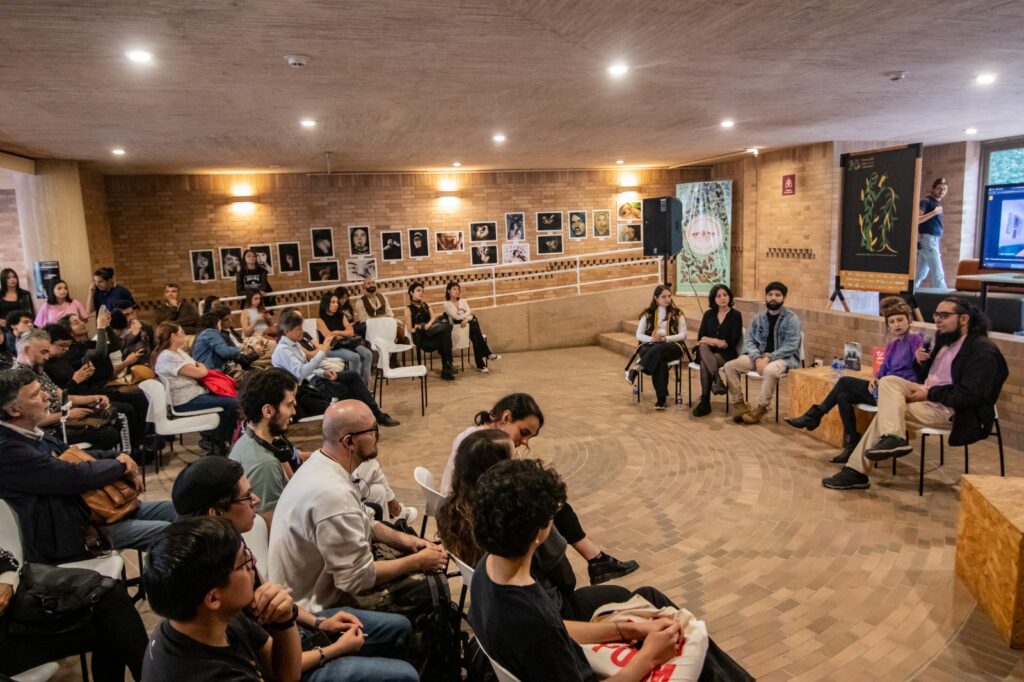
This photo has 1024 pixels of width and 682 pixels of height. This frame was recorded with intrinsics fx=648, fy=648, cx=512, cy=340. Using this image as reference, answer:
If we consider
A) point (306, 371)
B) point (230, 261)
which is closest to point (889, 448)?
point (306, 371)

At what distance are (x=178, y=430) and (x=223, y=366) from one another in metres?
1.34

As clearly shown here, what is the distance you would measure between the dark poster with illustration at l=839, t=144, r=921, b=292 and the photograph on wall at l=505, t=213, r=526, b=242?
7.03m

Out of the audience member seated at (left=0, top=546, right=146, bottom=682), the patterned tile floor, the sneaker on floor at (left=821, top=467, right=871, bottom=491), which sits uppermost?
the audience member seated at (left=0, top=546, right=146, bottom=682)

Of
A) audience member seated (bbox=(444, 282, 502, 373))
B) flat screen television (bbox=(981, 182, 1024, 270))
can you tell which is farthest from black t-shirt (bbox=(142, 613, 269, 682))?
flat screen television (bbox=(981, 182, 1024, 270))

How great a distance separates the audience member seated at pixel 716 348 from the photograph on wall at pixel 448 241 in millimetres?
7330

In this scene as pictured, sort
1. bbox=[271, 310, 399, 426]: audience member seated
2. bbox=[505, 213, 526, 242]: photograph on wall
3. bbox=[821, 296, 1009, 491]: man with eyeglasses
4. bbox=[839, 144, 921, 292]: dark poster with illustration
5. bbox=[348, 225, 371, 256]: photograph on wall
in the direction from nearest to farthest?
bbox=[821, 296, 1009, 491]: man with eyeglasses → bbox=[271, 310, 399, 426]: audience member seated → bbox=[839, 144, 921, 292]: dark poster with illustration → bbox=[348, 225, 371, 256]: photograph on wall → bbox=[505, 213, 526, 242]: photograph on wall

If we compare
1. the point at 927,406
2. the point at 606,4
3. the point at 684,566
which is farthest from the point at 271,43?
the point at 927,406

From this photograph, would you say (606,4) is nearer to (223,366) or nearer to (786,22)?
(786,22)

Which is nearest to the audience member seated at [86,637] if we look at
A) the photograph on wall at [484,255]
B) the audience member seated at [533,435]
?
the audience member seated at [533,435]

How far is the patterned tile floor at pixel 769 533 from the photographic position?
312 cm

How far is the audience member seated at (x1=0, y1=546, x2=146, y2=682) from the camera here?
2.36 meters

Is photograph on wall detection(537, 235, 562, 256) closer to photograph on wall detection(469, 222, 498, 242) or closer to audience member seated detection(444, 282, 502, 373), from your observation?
photograph on wall detection(469, 222, 498, 242)

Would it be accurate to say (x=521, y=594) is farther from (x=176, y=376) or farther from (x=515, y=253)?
(x=515, y=253)

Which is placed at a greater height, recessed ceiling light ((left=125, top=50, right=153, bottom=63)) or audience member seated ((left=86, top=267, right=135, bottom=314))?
recessed ceiling light ((left=125, top=50, right=153, bottom=63))
